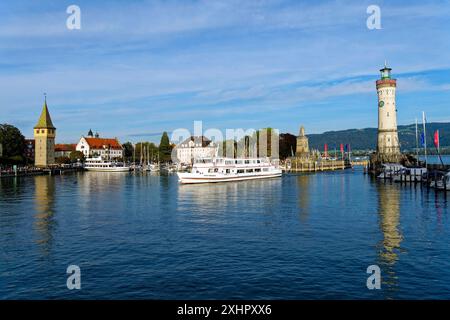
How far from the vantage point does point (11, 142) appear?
423 ft

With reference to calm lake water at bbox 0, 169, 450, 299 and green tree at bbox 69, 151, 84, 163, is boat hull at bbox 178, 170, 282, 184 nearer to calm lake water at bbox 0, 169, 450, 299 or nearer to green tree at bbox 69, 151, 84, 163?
calm lake water at bbox 0, 169, 450, 299

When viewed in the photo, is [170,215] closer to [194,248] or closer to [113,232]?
[113,232]

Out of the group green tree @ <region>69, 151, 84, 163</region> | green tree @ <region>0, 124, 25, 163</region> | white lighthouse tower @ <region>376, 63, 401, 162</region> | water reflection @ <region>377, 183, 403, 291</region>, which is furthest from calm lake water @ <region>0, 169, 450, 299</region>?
green tree @ <region>69, 151, 84, 163</region>

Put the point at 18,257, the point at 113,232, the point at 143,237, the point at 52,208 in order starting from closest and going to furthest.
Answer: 1. the point at 18,257
2. the point at 143,237
3. the point at 113,232
4. the point at 52,208

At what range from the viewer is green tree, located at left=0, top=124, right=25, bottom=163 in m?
126

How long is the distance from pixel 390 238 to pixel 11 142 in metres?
127

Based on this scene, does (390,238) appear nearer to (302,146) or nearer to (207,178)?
(207,178)

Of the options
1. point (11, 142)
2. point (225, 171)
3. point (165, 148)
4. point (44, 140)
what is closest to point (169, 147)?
point (165, 148)

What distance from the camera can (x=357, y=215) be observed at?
3956 cm

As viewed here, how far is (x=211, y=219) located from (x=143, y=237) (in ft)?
29.7

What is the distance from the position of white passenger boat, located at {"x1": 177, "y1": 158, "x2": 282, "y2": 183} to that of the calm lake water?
38932 mm
